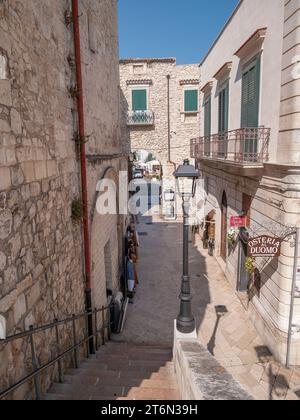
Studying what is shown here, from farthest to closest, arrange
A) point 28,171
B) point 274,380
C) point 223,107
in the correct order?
1. point 223,107
2. point 274,380
3. point 28,171

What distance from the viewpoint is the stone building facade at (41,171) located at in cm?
294

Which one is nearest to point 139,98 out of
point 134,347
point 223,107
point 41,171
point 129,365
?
point 223,107

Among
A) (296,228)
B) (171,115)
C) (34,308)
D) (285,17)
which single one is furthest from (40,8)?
(171,115)

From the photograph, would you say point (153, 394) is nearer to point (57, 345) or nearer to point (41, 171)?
point (57, 345)

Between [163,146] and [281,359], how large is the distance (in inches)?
611

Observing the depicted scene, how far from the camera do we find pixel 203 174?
15.6 metres

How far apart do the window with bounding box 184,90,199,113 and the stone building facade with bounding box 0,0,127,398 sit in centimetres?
1265

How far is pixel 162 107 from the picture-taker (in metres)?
19.1

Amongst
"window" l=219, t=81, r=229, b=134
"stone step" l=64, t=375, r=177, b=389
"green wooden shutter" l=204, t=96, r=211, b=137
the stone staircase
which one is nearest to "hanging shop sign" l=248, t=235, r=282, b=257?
the stone staircase

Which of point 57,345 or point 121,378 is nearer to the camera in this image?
point 57,345

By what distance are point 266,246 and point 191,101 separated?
571 inches

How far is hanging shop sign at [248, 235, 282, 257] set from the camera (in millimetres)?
6379

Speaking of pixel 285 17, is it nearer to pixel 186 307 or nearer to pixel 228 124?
pixel 228 124

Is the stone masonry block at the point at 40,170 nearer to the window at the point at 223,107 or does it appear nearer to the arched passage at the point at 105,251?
the arched passage at the point at 105,251
